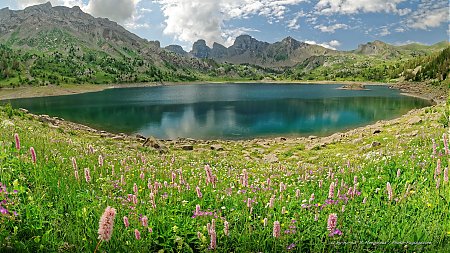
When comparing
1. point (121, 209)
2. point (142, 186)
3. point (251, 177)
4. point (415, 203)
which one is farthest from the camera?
point (251, 177)

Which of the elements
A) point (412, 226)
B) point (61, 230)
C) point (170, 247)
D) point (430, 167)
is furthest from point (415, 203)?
point (61, 230)

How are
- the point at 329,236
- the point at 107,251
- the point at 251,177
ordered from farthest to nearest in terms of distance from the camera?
1. the point at 251,177
2. the point at 329,236
3. the point at 107,251

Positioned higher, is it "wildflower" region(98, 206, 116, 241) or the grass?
"wildflower" region(98, 206, 116, 241)

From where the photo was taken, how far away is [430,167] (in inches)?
378

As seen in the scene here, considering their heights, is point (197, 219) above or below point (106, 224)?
below

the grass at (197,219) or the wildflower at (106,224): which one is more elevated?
the wildflower at (106,224)

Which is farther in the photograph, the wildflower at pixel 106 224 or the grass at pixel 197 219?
the grass at pixel 197 219

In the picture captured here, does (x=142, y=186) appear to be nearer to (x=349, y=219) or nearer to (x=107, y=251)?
(x=107, y=251)

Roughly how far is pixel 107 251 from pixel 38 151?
6109mm

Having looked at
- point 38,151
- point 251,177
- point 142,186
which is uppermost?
point 38,151

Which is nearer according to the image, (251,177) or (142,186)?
(142,186)

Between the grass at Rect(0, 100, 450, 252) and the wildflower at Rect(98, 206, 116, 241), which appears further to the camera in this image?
the grass at Rect(0, 100, 450, 252)

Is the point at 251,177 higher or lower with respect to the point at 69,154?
lower

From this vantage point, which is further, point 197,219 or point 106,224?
point 197,219
